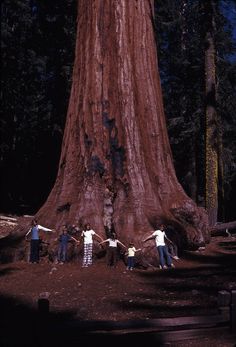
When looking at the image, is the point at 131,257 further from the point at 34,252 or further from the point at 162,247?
the point at 34,252

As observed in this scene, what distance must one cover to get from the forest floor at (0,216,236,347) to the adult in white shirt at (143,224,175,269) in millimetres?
267

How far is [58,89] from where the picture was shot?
33.3 m

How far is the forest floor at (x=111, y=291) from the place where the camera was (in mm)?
7614

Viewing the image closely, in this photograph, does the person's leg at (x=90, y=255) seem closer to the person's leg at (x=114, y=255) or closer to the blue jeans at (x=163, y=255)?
the person's leg at (x=114, y=255)

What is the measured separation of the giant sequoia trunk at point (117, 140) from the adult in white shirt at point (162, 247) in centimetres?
44

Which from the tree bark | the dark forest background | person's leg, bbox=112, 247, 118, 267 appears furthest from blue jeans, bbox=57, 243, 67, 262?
Result: the dark forest background

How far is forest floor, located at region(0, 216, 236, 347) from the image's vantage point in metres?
7.61

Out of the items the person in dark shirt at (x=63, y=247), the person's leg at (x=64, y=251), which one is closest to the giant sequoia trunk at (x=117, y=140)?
the person in dark shirt at (x=63, y=247)

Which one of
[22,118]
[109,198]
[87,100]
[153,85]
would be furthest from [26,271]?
[22,118]

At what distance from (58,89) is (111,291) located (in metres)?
25.1

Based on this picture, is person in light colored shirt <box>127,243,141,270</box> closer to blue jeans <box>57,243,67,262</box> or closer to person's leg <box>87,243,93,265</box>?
person's leg <box>87,243,93,265</box>

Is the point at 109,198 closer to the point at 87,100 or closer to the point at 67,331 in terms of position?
the point at 87,100

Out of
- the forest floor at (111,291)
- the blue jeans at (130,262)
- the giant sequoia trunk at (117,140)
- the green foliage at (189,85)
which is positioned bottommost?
the forest floor at (111,291)

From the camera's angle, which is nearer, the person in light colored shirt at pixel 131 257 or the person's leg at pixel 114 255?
the person in light colored shirt at pixel 131 257
